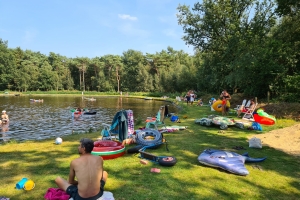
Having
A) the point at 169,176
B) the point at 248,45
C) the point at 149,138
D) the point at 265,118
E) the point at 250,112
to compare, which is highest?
the point at 248,45

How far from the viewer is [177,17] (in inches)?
1005

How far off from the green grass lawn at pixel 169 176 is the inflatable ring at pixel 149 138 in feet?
0.94

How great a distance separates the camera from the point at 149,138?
857 cm

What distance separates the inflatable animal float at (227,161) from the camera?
579 cm

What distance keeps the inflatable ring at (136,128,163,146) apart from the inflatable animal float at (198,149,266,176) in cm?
207

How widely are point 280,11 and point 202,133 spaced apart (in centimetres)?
1405

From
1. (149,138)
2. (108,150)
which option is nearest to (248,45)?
(149,138)

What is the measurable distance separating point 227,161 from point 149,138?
10.7 ft

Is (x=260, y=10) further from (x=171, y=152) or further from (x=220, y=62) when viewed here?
(x=171, y=152)

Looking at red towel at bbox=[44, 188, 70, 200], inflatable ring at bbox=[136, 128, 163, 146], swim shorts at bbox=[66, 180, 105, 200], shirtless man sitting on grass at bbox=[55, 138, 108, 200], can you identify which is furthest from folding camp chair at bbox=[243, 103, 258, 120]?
red towel at bbox=[44, 188, 70, 200]

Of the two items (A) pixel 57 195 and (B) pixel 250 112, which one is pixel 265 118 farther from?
(A) pixel 57 195

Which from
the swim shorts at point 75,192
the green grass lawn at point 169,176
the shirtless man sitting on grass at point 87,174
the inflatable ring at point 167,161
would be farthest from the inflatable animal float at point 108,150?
the shirtless man sitting on grass at point 87,174

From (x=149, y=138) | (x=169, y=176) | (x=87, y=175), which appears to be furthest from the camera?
(x=149, y=138)

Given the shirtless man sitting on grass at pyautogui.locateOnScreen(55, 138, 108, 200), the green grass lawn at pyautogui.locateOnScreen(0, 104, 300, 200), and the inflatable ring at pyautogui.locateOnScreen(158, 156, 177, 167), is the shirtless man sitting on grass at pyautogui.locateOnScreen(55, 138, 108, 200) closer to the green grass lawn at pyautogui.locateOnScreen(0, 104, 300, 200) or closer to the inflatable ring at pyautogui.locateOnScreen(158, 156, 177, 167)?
the green grass lawn at pyautogui.locateOnScreen(0, 104, 300, 200)
